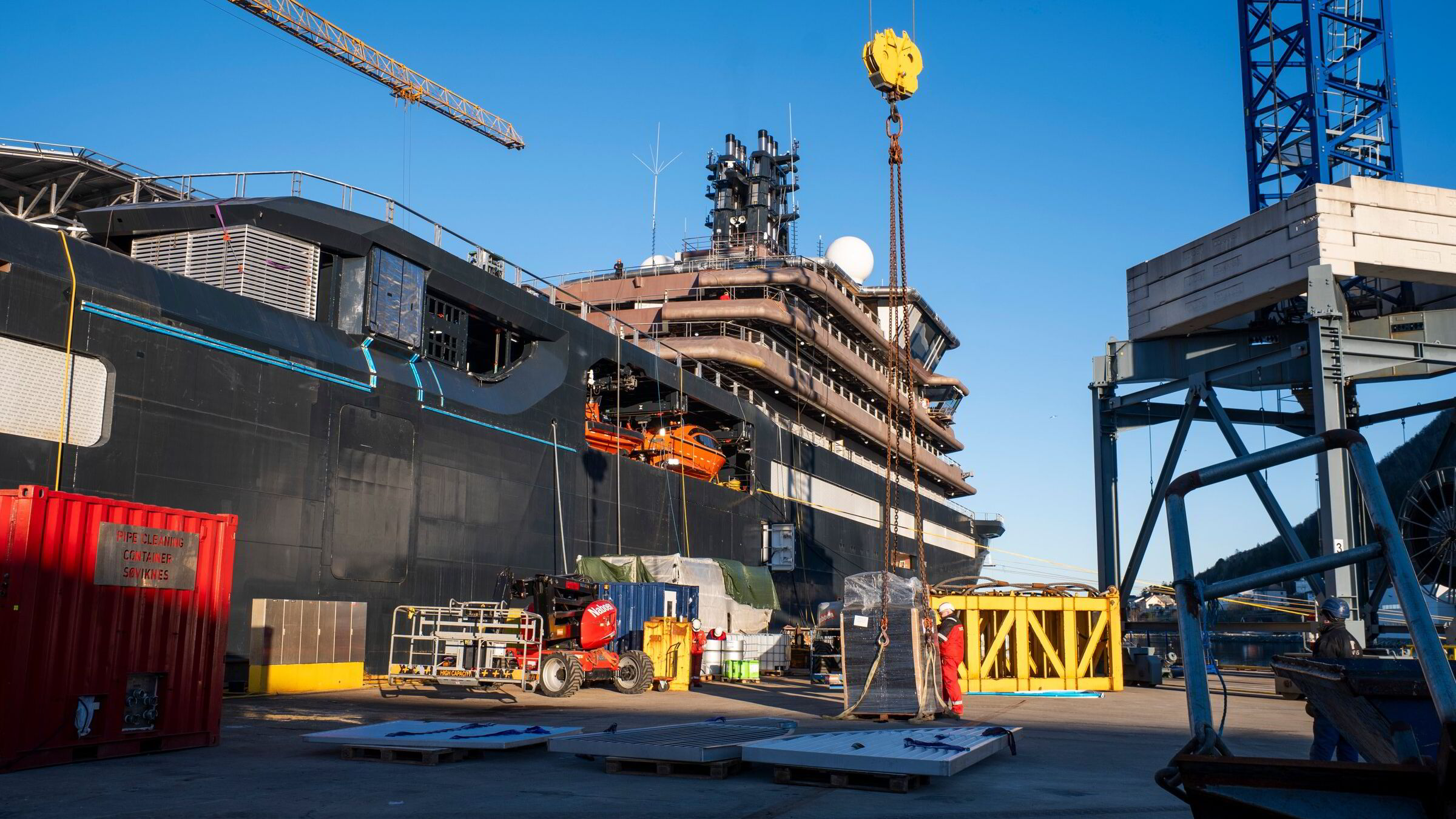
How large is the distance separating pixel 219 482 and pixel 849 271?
41.7m

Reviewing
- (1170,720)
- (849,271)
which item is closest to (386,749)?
(1170,720)

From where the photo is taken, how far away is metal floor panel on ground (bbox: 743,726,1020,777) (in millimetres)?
9227

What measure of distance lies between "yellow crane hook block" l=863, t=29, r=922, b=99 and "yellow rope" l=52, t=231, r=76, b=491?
11.4 meters

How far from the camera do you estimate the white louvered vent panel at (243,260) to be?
19.4 m

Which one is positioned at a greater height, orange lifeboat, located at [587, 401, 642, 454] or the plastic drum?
orange lifeboat, located at [587, 401, 642, 454]

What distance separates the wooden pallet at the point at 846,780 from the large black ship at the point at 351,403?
6578 millimetres

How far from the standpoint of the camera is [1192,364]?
1051 inches

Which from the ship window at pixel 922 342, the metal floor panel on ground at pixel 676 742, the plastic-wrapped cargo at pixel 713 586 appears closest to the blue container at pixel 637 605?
the plastic-wrapped cargo at pixel 713 586

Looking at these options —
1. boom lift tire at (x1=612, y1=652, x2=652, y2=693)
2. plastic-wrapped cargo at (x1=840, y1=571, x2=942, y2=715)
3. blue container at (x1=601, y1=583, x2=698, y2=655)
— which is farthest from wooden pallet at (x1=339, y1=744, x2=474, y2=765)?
blue container at (x1=601, y1=583, x2=698, y2=655)

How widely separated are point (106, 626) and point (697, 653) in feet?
46.5

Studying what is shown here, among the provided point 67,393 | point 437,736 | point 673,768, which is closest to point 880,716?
point 673,768

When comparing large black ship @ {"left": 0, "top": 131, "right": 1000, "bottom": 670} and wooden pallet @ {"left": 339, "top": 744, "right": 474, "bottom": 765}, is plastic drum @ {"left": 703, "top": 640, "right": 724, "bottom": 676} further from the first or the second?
wooden pallet @ {"left": 339, "top": 744, "right": 474, "bottom": 765}

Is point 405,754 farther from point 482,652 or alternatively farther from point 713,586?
point 713,586

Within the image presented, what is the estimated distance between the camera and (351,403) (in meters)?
19.8
